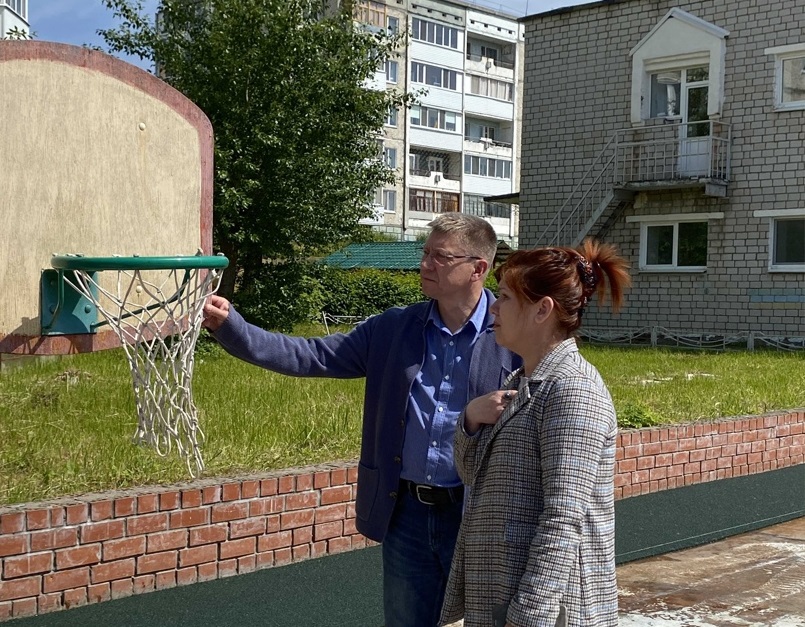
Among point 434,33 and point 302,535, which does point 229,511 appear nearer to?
point 302,535

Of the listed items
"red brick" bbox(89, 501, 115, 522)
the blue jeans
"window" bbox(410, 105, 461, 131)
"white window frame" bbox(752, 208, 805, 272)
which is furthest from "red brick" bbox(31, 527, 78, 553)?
"window" bbox(410, 105, 461, 131)

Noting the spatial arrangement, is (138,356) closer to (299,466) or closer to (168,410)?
(168,410)

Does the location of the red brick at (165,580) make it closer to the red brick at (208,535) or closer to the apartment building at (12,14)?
the red brick at (208,535)

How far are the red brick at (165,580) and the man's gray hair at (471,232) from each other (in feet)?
8.70

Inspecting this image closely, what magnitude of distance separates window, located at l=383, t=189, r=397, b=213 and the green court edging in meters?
50.8

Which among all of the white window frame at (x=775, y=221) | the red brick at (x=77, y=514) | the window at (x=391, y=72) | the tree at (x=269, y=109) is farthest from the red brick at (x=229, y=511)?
the window at (x=391, y=72)

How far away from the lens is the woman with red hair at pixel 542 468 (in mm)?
2656

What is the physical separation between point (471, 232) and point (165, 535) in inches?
104

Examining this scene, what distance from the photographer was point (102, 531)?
16.9ft

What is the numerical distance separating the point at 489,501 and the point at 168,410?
2.31 metres

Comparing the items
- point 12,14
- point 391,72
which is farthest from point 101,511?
point 391,72

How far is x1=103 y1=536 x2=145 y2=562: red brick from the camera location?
17.0 feet

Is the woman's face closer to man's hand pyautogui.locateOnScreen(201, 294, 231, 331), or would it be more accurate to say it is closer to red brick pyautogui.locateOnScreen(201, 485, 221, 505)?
man's hand pyautogui.locateOnScreen(201, 294, 231, 331)

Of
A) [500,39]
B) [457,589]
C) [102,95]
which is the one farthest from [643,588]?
[500,39]
